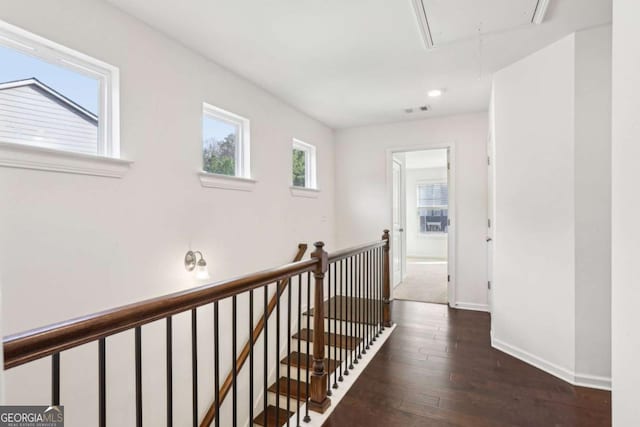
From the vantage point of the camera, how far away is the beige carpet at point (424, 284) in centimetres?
464

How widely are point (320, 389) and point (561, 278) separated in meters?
1.88

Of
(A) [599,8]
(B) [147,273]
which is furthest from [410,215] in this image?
(B) [147,273]

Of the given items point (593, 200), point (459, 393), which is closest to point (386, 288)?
point (459, 393)

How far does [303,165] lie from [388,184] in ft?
4.11

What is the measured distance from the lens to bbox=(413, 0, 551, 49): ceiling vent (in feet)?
6.37

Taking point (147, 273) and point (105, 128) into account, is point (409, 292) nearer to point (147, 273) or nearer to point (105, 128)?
point (147, 273)

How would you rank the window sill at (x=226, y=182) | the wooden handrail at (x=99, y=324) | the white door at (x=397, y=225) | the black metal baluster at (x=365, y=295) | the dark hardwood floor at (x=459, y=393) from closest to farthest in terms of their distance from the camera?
the wooden handrail at (x=99, y=324) → the dark hardwood floor at (x=459, y=393) → the window sill at (x=226, y=182) → the black metal baluster at (x=365, y=295) → the white door at (x=397, y=225)

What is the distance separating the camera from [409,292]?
16.2 feet

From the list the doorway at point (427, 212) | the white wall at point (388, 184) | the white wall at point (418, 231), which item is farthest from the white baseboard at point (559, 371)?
the white wall at point (418, 231)

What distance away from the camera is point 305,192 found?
4164 mm

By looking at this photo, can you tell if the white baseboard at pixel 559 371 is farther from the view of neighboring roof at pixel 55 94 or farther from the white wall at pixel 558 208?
the view of neighboring roof at pixel 55 94

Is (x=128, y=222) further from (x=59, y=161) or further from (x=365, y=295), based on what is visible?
(x=365, y=295)
